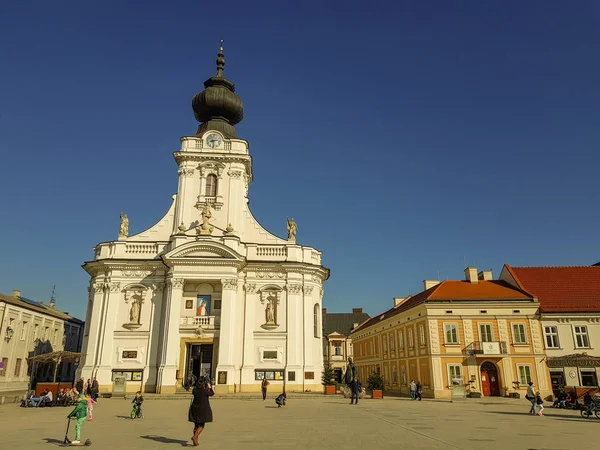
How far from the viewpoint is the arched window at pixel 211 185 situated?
39.2 metres

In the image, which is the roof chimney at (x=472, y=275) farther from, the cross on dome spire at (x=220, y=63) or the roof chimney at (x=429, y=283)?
the cross on dome spire at (x=220, y=63)

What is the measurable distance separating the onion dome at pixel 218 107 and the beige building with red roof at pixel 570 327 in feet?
95.2

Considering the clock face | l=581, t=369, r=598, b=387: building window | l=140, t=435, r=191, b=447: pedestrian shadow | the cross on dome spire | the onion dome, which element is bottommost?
l=140, t=435, r=191, b=447: pedestrian shadow

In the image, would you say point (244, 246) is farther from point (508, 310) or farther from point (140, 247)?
point (508, 310)

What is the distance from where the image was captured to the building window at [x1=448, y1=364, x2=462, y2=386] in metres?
34.3

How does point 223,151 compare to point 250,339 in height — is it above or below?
above

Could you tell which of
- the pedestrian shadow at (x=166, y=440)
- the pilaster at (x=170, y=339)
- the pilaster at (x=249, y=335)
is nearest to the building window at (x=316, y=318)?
the pilaster at (x=249, y=335)

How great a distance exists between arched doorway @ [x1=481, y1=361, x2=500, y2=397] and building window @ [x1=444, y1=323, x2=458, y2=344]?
2.88m

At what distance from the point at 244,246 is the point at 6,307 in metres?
23.9

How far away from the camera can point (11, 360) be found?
4288 centimetres

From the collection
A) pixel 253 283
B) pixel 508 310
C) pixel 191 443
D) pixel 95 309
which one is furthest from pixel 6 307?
pixel 508 310

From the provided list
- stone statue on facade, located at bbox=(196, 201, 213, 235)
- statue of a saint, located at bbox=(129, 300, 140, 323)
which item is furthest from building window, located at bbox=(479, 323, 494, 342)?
statue of a saint, located at bbox=(129, 300, 140, 323)

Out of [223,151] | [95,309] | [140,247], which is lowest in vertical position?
[95,309]

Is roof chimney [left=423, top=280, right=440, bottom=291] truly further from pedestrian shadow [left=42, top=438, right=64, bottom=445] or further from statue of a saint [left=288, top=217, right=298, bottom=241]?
pedestrian shadow [left=42, top=438, right=64, bottom=445]
